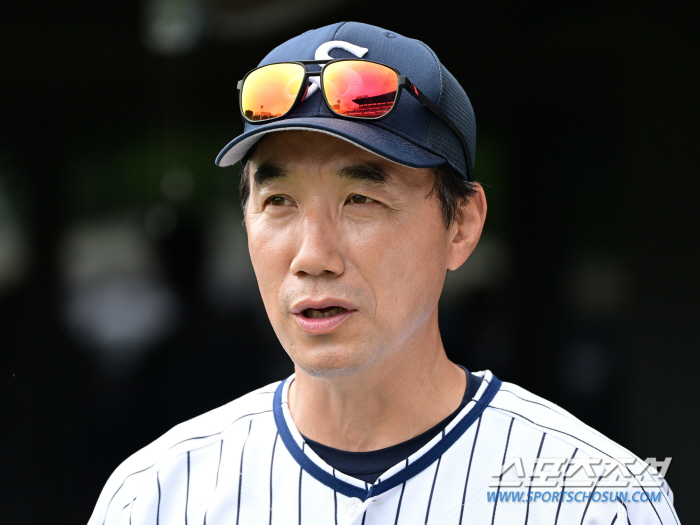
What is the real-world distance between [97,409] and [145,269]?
794mm

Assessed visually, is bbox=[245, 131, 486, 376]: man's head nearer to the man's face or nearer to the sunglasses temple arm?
the man's face

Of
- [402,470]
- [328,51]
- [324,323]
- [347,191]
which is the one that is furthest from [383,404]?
[328,51]

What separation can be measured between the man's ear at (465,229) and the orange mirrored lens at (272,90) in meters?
0.53

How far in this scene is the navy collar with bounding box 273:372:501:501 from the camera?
1486 millimetres

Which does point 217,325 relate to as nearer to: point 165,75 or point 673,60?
point 165,75

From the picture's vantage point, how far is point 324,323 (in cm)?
140

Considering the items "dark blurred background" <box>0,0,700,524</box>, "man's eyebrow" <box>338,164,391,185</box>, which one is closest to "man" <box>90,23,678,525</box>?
"man's eyebrow" <box>338,164,391,185</box>

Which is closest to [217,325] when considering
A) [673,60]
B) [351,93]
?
[351,93]

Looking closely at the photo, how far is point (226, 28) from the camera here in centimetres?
336

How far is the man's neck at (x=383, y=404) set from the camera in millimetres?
1564

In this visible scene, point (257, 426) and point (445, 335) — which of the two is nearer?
point (257, 426)

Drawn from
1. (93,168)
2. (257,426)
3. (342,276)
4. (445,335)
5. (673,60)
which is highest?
(673,60)

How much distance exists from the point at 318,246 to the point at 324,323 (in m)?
0.17

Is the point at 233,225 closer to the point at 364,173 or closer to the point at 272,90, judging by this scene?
the point at 272,90
